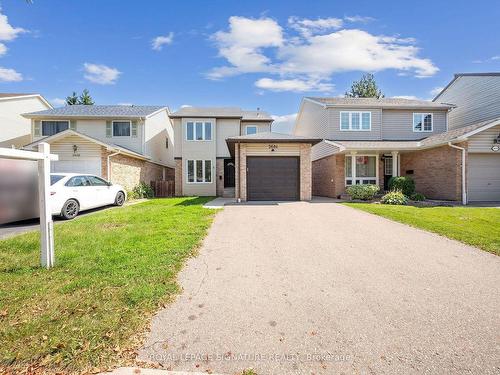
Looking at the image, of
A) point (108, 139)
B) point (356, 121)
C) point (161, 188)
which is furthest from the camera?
Answer: point (161, 188)

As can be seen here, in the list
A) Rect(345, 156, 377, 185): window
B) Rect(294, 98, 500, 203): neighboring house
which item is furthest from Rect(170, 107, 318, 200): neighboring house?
Rect(345, 156, 377, 185): window

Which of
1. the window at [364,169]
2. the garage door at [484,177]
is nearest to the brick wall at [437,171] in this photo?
the garage door at [484,177]

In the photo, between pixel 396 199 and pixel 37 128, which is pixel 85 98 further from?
pixel 396 199

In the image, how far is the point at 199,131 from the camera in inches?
766

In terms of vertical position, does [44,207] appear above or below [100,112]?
below

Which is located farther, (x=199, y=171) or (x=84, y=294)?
(x=199, y=171)

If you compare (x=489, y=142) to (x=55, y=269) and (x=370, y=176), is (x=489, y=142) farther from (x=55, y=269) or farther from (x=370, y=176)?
(x=55, y=269)

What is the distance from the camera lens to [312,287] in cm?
364

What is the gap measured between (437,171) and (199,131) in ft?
51.5

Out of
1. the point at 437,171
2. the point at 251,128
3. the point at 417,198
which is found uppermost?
the point at 251,128

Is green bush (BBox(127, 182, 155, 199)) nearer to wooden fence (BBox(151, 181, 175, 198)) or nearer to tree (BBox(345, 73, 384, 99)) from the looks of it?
wooden fence (BBox(151, 181, 175, 198))

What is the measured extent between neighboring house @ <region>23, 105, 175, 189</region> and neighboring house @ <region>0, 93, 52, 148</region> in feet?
14.1

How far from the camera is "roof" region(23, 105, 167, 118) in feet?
60.4

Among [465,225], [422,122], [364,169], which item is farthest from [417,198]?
[422,122]
